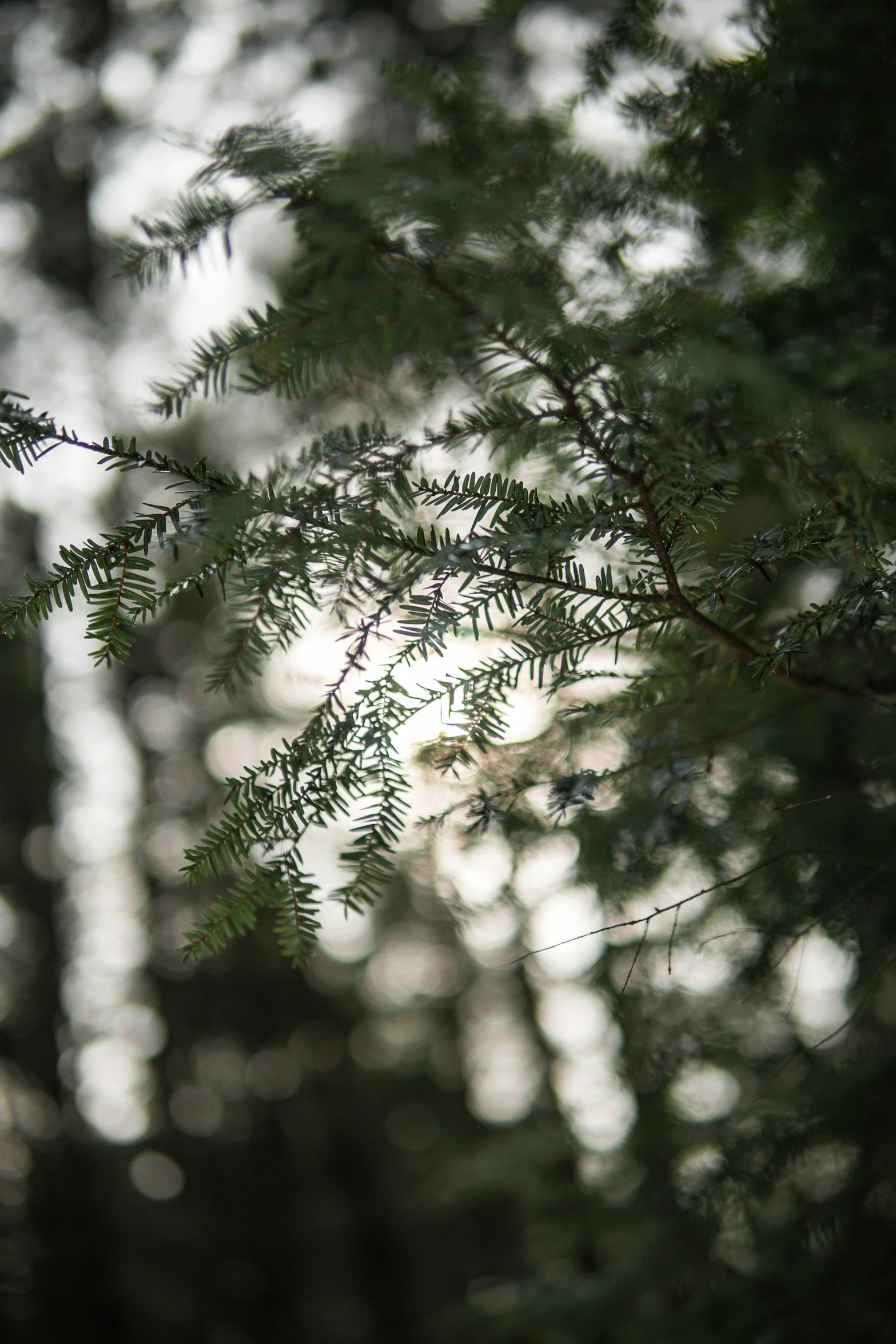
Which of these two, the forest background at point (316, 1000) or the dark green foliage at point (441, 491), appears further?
the forest background at point (316, 1000)

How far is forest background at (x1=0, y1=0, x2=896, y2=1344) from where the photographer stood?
1.54 metres

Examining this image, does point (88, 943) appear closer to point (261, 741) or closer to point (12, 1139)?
point (12, 1139)

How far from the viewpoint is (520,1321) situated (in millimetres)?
2145

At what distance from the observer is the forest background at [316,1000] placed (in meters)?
1.54

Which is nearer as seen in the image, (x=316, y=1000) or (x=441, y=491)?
(x=441, y=491)

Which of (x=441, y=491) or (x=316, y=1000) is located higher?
(x=316, y=1000)

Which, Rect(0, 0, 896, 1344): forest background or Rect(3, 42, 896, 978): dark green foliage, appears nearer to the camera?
Rect(3, 42, 896, 978): dark green foliage

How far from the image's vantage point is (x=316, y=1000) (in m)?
7.10

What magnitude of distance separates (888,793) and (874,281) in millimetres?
847

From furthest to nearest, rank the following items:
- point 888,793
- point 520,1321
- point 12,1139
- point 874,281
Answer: point 12,1139
point 520,1321
point 888,793
point 874,281

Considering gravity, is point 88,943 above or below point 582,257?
above

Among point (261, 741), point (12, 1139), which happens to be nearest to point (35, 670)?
point (261, 741)

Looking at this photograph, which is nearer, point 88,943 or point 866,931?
point 866,931

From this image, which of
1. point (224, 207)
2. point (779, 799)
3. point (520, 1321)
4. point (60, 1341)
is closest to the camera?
point (224, 207)
